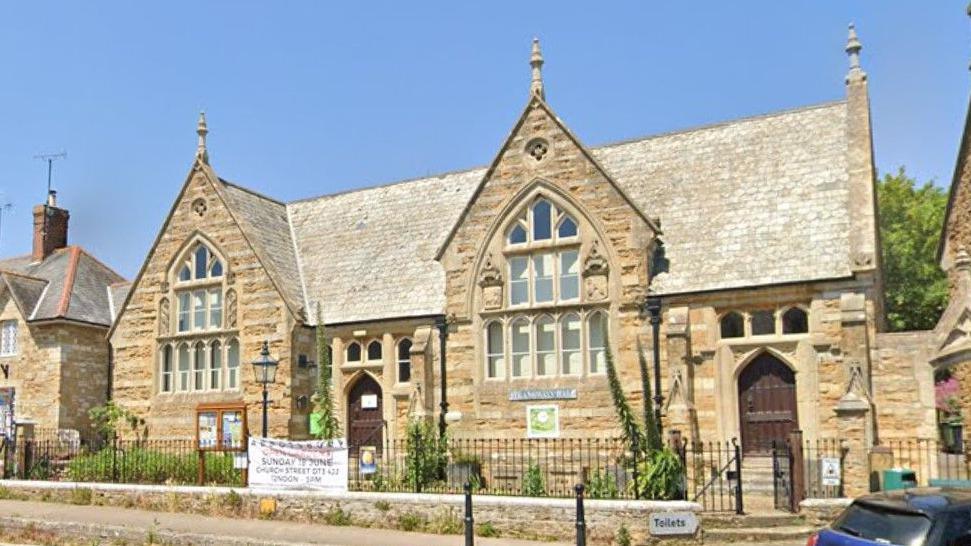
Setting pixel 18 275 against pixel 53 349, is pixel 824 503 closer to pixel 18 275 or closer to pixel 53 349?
pixel 53 349

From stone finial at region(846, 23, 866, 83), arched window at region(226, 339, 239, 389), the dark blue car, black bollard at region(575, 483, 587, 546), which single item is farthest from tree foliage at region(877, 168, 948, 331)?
the dark blue car

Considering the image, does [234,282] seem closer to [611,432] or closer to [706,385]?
[611,432]

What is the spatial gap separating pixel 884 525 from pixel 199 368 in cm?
2147

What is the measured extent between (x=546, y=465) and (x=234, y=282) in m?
11.0

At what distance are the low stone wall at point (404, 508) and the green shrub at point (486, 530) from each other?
0.05 feet

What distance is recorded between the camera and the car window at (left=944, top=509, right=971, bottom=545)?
28.2 ft

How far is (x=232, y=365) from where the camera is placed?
26.4 m

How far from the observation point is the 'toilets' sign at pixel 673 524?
46.9 ft

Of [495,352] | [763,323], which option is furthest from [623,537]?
[495,352]

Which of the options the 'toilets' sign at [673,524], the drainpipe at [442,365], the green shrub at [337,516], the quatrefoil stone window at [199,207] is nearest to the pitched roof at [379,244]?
the drainpipe at [442,365]

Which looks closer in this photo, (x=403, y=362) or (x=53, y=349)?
(x=403, y=362)

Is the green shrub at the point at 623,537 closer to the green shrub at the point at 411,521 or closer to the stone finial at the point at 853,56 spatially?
the green shrub at the point at 411,521

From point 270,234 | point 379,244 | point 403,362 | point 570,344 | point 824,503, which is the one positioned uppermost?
point 270,234

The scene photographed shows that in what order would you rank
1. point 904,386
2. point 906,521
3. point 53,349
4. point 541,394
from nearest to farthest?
1. point 906,521
2. point 904,386
3. point 541,394
4. point 53,349
